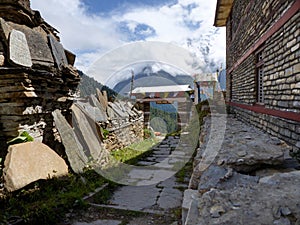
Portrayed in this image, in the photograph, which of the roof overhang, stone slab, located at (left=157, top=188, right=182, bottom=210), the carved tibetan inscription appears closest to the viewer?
the carved tibetan inscription

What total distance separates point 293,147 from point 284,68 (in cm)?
129

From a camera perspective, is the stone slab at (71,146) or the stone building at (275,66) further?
the stone slab at (71,146)

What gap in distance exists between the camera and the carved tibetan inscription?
12.2ft

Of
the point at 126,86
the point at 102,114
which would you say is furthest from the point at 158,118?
the point at 102,114

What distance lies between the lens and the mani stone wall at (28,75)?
376cm

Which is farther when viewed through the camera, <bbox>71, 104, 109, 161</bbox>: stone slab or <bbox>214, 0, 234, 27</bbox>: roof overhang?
<bbox>214, 0, 234, 27</bbox>: roof overhang

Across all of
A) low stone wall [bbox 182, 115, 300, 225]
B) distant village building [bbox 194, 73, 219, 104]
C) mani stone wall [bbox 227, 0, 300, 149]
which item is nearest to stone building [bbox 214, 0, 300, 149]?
mani stone wall [bbox 227, 0, 300, 149]

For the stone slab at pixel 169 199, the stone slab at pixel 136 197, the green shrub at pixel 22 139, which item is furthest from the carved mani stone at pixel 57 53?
the stone slab at pixel 169 199

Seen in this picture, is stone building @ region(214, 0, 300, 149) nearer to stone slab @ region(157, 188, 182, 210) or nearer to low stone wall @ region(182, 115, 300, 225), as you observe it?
low stone wall @ region(182, 115, 300, 225)

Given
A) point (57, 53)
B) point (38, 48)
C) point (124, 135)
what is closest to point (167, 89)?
point (124, 135)

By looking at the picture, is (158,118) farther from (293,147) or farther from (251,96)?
(293,147)

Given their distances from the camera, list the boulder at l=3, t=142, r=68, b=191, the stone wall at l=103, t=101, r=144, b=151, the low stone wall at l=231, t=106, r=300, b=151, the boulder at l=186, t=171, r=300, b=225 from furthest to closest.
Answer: the stone wall at l=103, t=101, r=144, b=151 → the boulder at l=3, t=142, r=68, b=191 → the low stone wall at l=231, t=106, r=300, b=151 → the boulder at l=186, t=171, r=300, b=225

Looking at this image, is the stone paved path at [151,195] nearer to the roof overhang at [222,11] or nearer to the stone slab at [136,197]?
the stone slab at [136,197]

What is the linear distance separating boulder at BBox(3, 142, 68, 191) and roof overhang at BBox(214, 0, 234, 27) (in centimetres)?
871
